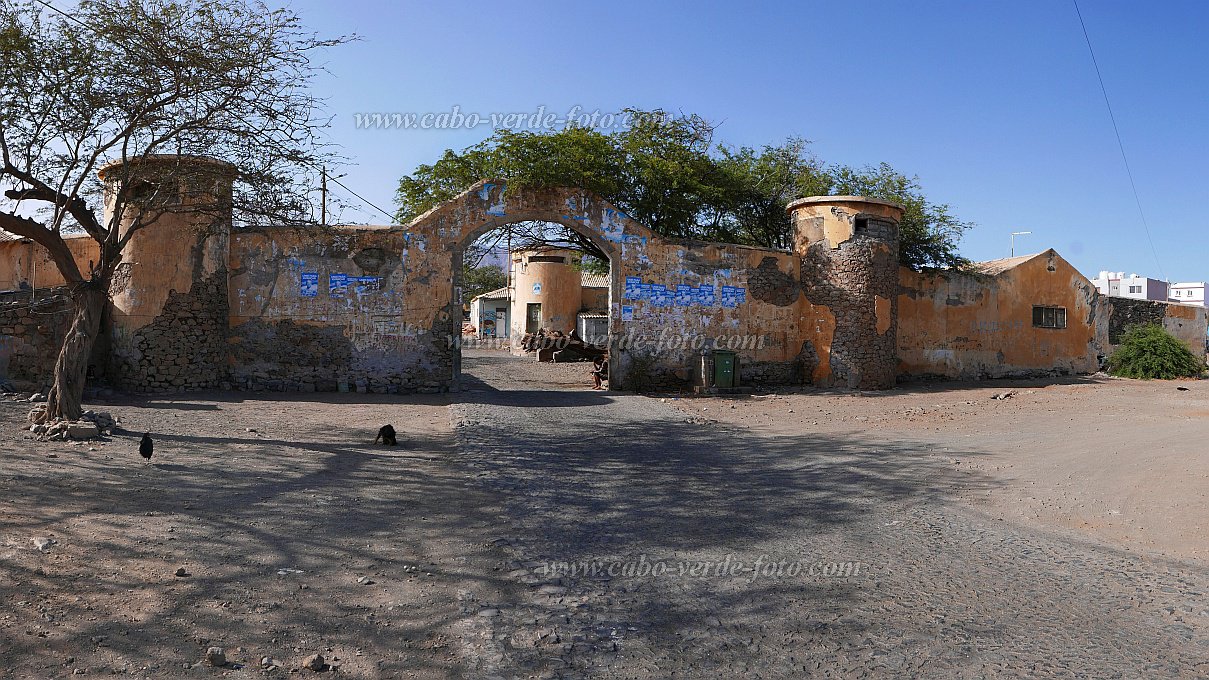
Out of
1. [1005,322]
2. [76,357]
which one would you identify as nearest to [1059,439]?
[76,357]

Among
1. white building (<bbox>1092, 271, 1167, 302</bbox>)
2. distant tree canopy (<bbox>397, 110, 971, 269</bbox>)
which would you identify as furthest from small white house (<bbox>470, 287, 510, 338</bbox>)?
white building (<bbox>1092, 271, 1167, 302</bbox>)

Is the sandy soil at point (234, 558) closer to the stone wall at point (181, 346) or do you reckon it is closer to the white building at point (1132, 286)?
Answer: the stone wall at point (181, 346)

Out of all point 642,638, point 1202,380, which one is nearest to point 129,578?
point 642,638

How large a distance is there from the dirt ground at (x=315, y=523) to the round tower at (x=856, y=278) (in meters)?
5.00

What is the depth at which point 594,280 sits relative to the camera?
128ft

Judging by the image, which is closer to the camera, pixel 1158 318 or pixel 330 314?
pixel 330 314

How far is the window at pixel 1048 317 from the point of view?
847 inches

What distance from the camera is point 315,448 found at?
8375 mm

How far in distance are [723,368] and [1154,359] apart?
1386 cm

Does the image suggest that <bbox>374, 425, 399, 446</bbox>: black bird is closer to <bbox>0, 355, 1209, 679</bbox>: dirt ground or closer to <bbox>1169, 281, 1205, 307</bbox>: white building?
<bbox>0, 355, 1209, 679</bbox>: dirt ground

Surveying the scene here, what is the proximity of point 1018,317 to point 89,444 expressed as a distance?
2173cm

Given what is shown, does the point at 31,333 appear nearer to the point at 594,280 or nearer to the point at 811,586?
the point at 811,586

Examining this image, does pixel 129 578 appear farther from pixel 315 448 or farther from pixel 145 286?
pixel 145 286

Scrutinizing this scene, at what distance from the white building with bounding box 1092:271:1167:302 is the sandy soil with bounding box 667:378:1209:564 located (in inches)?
3271
